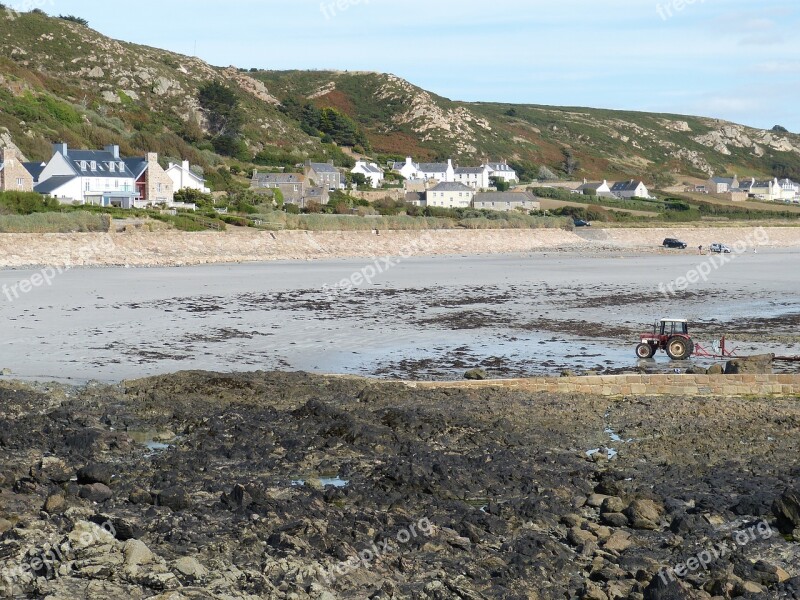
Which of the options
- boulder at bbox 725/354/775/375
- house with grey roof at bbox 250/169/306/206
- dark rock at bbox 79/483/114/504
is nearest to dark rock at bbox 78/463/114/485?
dark rock at bbox 79/483/114/504

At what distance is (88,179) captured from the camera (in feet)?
242

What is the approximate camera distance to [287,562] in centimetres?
1031

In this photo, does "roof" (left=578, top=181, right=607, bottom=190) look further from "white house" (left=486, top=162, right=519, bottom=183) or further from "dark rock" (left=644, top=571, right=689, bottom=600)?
"dark rock" (left=644, top=571, right=689, bottom=600)

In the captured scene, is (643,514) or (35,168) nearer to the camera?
(643,514)

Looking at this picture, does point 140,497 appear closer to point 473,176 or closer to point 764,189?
point 473,176

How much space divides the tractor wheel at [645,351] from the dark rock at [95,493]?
16.3m

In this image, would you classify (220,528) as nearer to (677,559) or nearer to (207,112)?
(677,559)

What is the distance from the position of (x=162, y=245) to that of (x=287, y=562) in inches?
2019

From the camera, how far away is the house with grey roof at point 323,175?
102 metres

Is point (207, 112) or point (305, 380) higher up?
point (207, 112)

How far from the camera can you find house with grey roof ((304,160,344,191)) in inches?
Answer: 4008

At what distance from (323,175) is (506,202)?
65.2ft

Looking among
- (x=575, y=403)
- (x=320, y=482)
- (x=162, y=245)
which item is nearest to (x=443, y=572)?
(x=320, y=482)

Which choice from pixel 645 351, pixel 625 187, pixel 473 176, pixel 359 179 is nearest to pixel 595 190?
pixel 625 187
